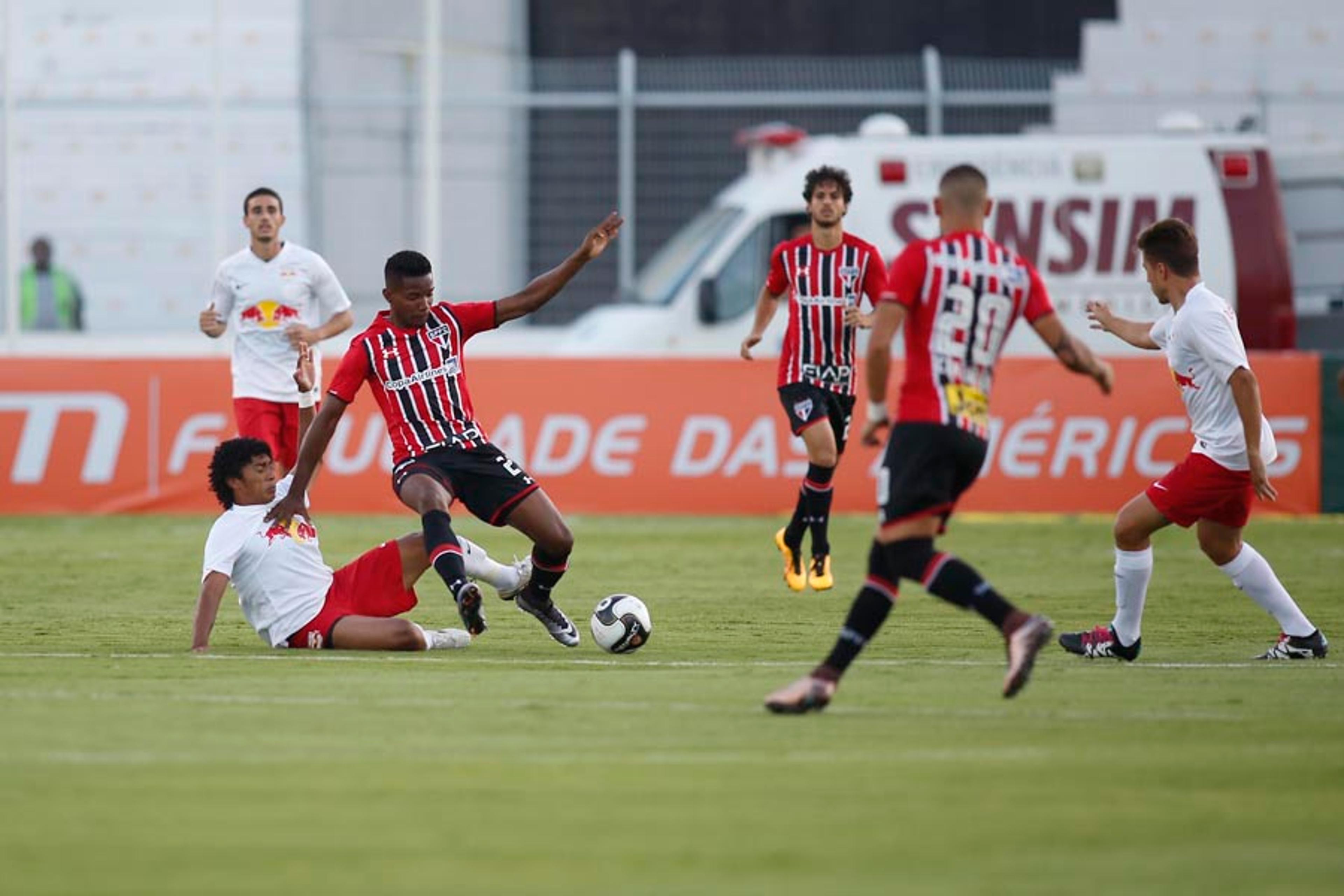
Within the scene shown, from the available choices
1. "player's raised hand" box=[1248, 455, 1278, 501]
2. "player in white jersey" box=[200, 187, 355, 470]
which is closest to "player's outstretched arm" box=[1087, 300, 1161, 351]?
"player's raised hand" box=[1248, 455, 1278, 501]

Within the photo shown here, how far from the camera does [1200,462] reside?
10.4 meters

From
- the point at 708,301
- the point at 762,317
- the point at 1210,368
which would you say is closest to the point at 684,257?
the point at 708,301

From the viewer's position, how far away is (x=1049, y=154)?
22.3 meters

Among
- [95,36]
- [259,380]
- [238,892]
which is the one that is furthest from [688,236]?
[238,892]

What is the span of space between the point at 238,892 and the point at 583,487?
14.5 meters

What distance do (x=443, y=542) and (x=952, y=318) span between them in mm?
2883

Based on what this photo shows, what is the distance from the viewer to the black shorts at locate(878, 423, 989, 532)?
8.58 meters

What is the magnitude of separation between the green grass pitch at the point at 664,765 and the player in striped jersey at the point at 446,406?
52cm

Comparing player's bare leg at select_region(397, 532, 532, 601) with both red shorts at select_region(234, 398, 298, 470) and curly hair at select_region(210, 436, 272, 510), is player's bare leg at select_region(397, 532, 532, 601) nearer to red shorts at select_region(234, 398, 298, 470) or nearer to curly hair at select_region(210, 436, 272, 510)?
curly hair at select_region(210, 436, 272, 510)

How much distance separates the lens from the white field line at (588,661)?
1025 centimetres

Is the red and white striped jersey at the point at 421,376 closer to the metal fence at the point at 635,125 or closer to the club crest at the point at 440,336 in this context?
the club crest at the point at 440,336

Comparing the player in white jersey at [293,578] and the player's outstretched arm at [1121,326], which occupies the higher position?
the player's outstretched arm at [1121,326]

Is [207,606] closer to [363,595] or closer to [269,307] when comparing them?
[363,595]

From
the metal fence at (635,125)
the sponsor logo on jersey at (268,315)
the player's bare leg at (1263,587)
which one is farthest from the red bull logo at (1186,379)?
the metal fence at (635,125)
